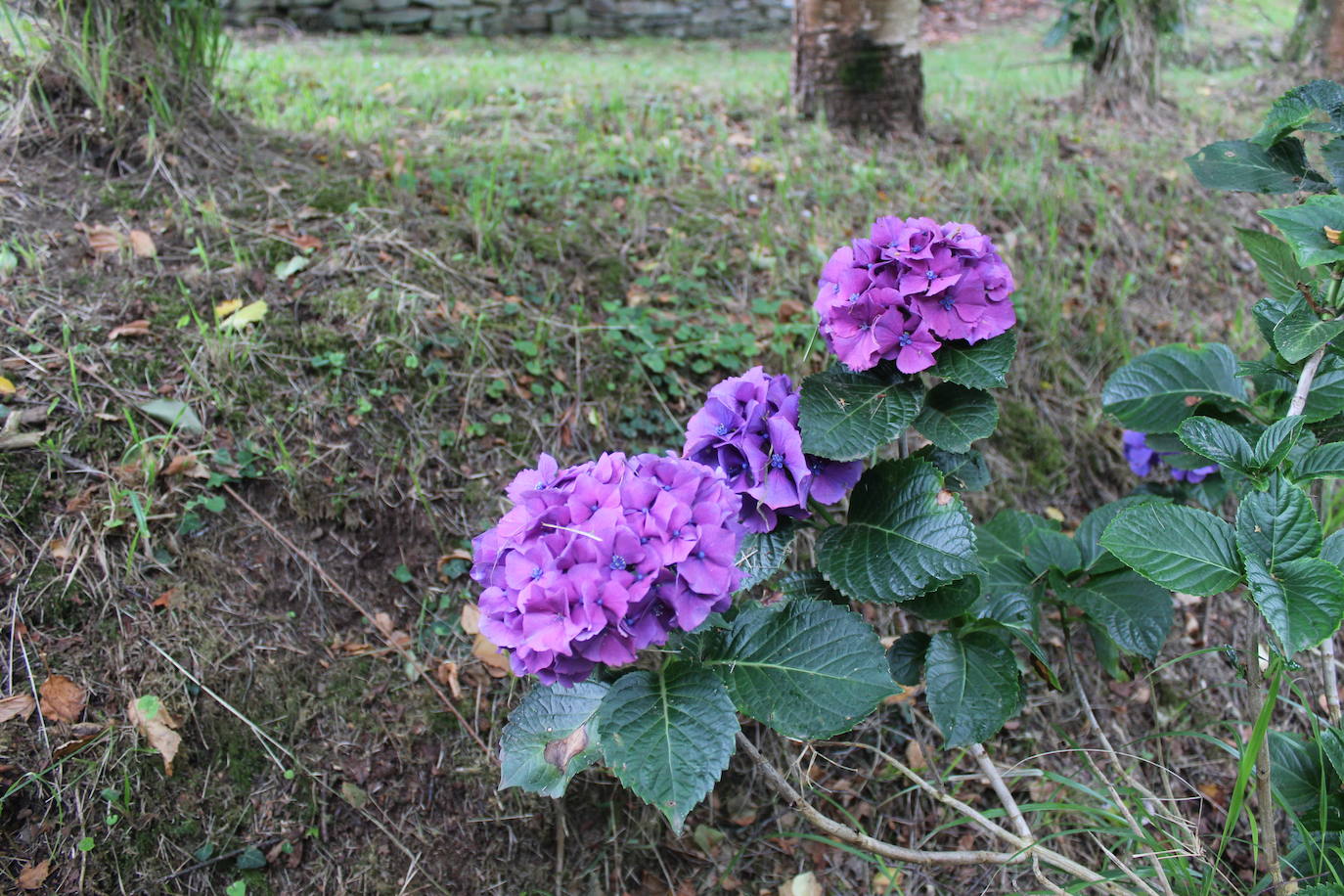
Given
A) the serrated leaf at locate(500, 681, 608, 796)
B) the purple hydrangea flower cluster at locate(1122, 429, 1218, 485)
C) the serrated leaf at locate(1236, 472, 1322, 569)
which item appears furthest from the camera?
the purple hydrangea flower cluster at locate(1122, 429, 1218, 485)

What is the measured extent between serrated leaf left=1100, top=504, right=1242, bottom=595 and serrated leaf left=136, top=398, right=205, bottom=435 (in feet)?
6.86

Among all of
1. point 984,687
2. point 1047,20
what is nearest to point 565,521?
point 984,687

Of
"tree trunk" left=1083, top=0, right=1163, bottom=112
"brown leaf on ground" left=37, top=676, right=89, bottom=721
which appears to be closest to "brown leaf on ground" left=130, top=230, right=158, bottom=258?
"brown leaf on ground" left=37, top=676, right=89, bottom=721

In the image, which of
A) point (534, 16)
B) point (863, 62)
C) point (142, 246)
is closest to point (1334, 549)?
point (142, 246)

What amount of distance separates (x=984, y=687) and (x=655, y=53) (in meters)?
7.26

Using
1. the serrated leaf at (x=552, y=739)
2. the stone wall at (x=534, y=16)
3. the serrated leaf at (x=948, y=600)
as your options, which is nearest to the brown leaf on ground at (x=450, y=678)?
the serrated leaf at (x=552, y=739)

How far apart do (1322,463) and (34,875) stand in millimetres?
2448

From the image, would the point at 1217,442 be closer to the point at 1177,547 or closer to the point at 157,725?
the point at 1177,547

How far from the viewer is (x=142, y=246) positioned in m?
2.60

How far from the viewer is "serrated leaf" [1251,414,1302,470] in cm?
146

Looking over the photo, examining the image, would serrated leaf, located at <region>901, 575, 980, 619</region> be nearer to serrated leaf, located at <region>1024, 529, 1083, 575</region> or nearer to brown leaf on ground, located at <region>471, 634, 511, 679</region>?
serrated leaf, located at <region>1024, 529, 1083, 575</region>

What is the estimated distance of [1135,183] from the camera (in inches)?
155

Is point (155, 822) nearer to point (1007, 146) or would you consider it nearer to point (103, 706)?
point (103, 706)

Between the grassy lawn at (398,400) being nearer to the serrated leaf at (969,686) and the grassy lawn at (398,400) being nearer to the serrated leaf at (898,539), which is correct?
the serrated leaf at (969,686)
